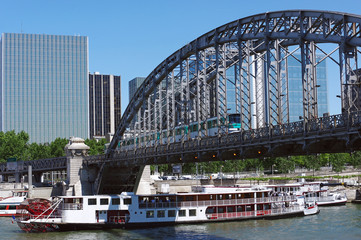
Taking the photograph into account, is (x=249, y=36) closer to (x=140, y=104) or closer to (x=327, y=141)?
(x=327, y=141)

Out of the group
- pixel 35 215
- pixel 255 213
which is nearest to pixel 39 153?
pixel 35 215

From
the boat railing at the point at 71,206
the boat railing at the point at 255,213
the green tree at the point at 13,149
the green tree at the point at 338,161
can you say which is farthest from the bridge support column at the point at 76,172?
the green tree at the point at 13,149

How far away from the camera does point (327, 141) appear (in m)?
42.0

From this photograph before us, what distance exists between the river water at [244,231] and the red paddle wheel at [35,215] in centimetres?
124

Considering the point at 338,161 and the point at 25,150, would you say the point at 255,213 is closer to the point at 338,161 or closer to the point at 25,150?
the point at 338,161

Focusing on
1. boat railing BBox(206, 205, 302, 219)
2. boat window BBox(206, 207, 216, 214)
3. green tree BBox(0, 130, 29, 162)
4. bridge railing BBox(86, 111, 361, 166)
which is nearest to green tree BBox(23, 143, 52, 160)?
green tree BBox(0, 130, 29, 162)

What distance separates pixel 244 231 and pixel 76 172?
1684 inches

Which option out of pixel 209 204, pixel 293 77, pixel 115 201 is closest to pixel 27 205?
pixel 115 201

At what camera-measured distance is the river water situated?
174 ft

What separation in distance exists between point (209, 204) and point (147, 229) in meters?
8.16

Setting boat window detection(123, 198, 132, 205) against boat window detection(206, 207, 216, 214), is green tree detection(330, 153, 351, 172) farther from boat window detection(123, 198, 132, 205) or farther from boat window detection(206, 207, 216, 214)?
boat window detection(123, 198, 132, 205)

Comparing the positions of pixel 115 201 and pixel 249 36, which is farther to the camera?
pixel 115 201

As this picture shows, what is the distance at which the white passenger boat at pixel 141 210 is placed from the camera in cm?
6144

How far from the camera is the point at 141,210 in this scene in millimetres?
63281
